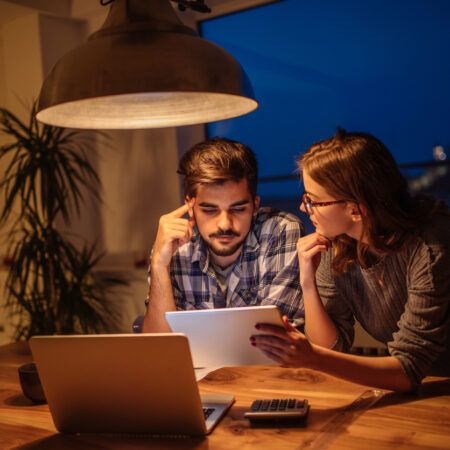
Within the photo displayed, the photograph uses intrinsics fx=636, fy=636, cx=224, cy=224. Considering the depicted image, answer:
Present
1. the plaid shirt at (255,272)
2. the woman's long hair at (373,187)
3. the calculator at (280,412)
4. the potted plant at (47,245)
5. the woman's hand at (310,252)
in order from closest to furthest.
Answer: the calculator at (280,412) < the woman's long hair at (373,187) < the woman's hand at (310,252) < the plaid shirt at (255,272) < the potted plant at (47,245)

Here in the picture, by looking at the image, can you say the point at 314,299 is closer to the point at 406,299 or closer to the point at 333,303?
the point at 333,303

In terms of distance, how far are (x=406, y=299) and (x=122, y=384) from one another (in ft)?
2.89

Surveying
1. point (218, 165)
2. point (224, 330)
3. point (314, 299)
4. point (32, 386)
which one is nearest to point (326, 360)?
point (224, 330)

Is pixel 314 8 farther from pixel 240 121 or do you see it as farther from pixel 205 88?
pixel 205 88

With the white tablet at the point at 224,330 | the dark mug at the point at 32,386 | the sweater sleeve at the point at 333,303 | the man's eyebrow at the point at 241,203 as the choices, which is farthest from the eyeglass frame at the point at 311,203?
the dark mug at the point at 32,386

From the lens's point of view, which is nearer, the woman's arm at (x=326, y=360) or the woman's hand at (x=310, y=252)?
the woman's arm at (x=326, y=360)

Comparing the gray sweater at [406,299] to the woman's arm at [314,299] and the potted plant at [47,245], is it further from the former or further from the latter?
the potted plant at [47,245]

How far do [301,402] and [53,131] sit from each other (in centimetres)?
279

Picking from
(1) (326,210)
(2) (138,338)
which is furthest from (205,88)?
(1) (326,210)

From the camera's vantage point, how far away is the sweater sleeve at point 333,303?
1.94 meters

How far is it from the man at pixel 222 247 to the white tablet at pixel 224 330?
0.66 metres

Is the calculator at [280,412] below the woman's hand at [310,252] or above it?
below

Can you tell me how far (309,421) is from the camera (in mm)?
1333

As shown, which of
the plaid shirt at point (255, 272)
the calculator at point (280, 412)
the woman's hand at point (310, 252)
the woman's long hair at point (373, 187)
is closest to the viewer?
the calculator at point (280, 412)
